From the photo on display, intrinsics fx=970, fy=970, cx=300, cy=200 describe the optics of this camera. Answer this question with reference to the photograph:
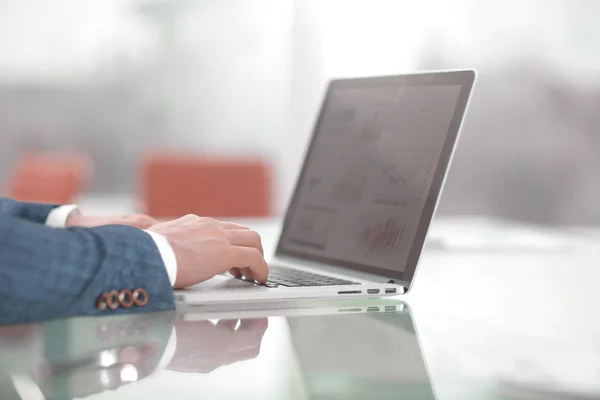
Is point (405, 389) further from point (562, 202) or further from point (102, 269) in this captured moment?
point (562, 202)

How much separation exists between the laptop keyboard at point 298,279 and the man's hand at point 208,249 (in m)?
0.04

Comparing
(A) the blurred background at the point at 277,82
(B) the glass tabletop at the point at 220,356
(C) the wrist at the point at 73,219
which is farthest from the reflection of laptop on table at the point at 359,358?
(A) the blurred background at the point at 277,82

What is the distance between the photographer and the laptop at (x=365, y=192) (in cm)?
123

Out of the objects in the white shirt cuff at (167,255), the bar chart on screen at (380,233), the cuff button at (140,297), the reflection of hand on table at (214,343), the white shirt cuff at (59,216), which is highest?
the bar chart on screen at (380,233)

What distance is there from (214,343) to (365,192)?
56 centimetres

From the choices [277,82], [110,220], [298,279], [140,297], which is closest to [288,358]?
[140,297]

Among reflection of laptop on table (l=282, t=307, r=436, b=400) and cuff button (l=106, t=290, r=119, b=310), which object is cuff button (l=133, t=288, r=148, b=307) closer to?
cuff button (l=106, t=290, r=119, b=310)

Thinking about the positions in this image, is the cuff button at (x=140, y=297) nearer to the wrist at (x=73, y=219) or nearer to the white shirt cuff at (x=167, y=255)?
the white shirt cuff at (x=167, y=255)

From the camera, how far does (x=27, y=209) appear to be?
59.9 inches

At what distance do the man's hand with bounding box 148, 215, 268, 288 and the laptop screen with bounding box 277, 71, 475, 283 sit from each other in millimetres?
204

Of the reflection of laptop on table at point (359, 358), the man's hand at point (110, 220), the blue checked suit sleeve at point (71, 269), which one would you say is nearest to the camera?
the reflection of laptop on table at point (359, 358)

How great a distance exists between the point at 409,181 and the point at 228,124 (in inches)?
170

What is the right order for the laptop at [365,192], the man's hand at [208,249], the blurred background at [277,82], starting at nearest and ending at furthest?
the man's hand at [208,249] → the laptop at [365,192] → the blurred background at [277,82]

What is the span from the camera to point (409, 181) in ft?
4.33
